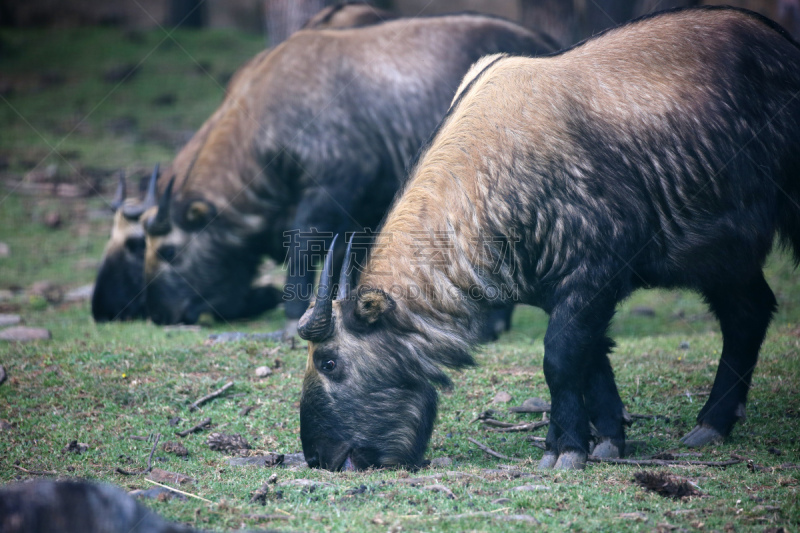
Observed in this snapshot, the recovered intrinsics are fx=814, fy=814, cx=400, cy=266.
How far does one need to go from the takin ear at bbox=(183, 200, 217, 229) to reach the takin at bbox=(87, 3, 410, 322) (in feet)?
1.77

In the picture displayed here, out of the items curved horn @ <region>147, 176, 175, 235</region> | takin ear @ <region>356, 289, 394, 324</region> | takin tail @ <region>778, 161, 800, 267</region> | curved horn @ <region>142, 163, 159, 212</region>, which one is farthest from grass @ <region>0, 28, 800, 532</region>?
curved horn @ <region>142, 163, 159, 212</region>

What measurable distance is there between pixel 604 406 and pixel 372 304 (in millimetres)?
1466

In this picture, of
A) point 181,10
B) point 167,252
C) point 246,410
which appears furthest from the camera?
point 181,10

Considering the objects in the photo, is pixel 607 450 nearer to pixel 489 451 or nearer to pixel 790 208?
pixel 489 451

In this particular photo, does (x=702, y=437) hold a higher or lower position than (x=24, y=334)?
higher

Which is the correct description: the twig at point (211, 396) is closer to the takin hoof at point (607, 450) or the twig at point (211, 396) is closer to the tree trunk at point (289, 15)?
the takin hoof at point (607, 450)

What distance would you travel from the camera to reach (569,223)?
431 cm

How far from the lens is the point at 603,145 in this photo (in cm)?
444

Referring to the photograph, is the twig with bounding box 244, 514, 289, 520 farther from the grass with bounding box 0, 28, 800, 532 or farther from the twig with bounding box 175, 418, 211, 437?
the twig with bounding box 175, 418, 211, 437

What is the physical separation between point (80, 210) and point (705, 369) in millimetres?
9288

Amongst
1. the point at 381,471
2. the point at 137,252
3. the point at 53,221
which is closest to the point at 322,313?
the point at 381,471

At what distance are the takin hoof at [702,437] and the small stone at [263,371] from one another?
282cm

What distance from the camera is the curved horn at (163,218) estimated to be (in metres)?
7.89

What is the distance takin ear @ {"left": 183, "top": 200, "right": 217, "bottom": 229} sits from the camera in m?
7.84
